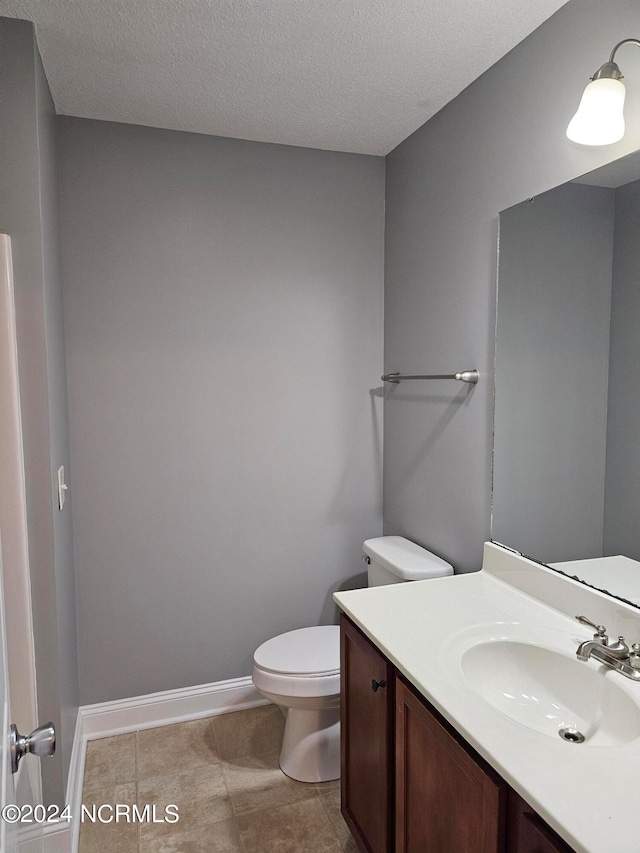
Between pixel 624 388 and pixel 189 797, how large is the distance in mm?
1958

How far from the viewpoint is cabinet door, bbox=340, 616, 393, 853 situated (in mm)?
1460

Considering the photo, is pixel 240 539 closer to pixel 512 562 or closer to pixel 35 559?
pixel 35 559

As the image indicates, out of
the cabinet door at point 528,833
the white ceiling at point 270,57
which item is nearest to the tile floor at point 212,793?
the cabinet door at point 528,833

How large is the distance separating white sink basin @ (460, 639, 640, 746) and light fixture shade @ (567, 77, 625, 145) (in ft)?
3.99

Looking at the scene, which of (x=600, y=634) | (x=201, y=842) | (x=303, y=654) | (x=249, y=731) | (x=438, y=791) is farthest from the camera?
(x=249, y=731)

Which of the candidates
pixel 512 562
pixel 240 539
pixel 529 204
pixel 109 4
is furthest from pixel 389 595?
pixel 109 4

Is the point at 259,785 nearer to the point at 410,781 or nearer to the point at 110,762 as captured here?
the point at 110,762

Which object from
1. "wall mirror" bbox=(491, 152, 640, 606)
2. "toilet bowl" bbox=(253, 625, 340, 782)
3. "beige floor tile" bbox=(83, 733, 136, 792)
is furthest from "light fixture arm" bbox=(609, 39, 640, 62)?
"beige floor tile" bbox=(83, 733, 136, 792)

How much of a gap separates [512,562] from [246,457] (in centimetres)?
122

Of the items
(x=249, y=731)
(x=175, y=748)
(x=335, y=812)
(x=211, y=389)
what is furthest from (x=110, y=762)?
(x=211, y=389)

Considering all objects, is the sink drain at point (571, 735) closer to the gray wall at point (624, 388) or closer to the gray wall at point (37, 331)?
the gray wall at point (624, 388)

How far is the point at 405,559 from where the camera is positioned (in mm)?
2234

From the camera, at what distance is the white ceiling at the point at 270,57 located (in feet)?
5.11

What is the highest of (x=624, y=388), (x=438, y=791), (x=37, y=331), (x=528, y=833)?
(x=37, y=331)
